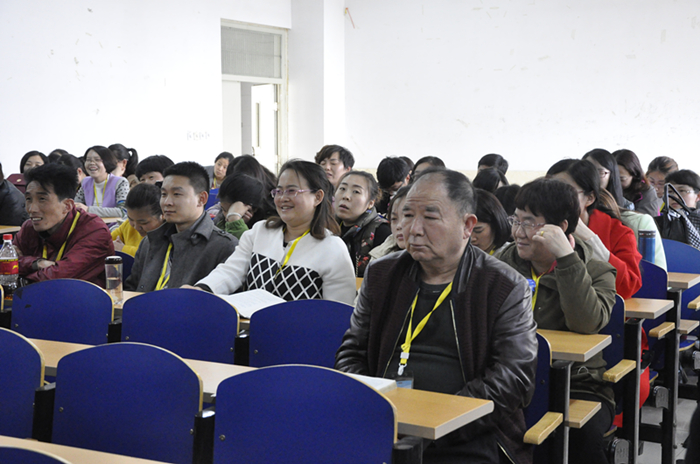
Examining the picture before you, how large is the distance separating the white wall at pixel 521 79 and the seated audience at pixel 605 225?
6150 millimetres

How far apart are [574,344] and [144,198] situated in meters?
2.62

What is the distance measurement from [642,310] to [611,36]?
6957mm

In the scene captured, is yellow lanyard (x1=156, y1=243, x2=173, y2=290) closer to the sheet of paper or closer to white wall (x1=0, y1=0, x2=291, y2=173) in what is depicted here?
the sheet of paper

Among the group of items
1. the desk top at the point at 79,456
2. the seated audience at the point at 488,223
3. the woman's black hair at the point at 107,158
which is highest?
the woman's black hair at the point at 107,158

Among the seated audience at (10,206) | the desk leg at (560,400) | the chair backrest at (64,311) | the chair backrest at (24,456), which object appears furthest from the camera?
the seated audience at (10,206)

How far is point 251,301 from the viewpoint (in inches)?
111

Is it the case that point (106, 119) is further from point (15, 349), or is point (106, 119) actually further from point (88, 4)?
point (15, 349)

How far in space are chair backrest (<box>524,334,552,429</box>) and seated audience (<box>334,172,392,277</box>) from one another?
6.03 feet

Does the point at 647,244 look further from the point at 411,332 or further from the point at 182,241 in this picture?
the point at 182,241

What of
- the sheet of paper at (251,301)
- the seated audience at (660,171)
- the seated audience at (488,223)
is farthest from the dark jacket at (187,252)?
the seated audience at (660,171)

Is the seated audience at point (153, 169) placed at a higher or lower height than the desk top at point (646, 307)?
higher

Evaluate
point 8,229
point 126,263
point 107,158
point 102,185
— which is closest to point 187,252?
point 126,263

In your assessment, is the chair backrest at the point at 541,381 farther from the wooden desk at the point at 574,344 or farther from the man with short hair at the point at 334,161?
the man with short hair at the point at 334,161

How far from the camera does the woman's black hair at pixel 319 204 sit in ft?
10.4
